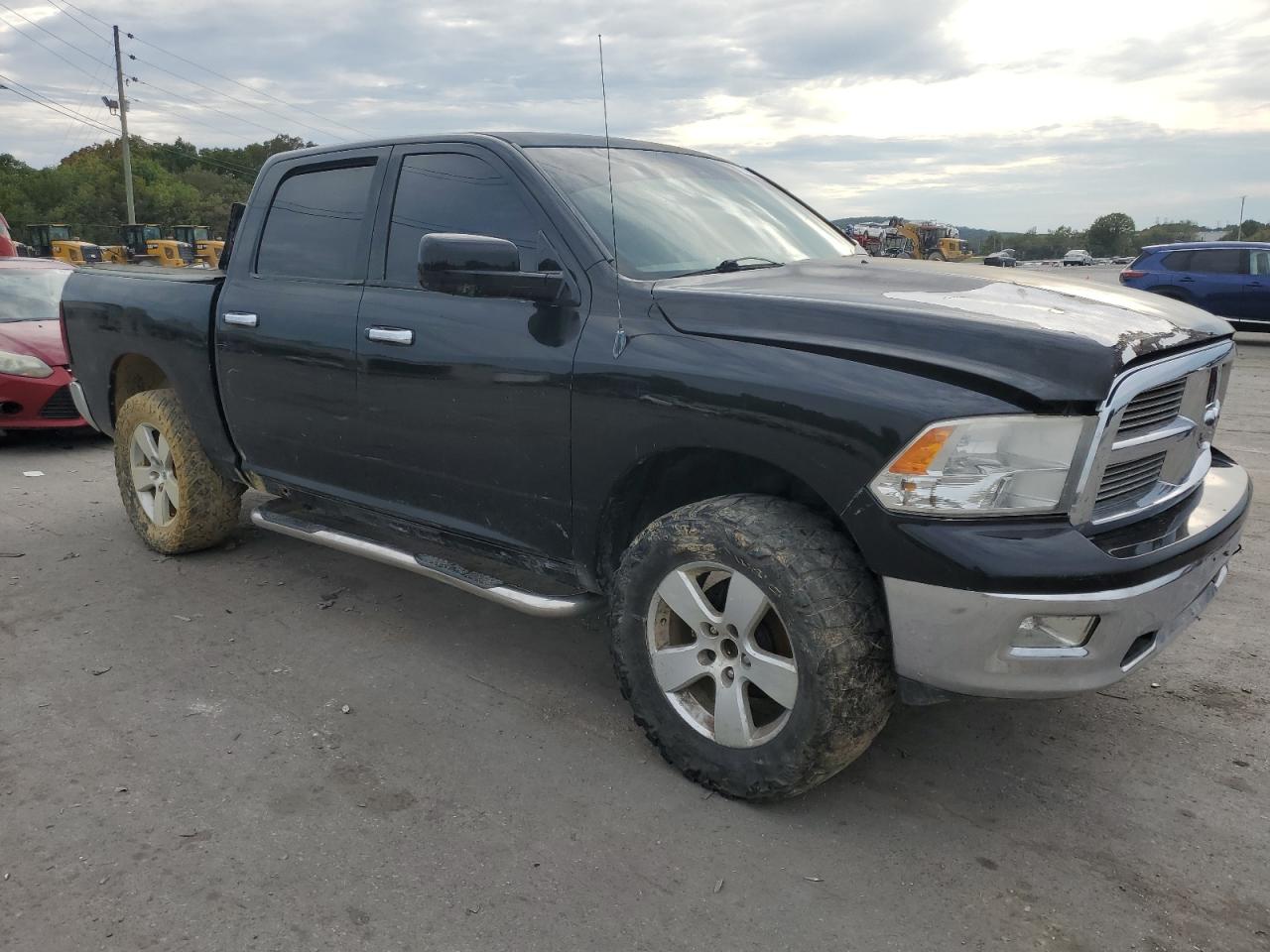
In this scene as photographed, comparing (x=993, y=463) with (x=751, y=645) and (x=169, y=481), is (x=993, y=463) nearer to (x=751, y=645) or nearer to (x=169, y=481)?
(x=751, y=645)

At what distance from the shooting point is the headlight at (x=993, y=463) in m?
2.34

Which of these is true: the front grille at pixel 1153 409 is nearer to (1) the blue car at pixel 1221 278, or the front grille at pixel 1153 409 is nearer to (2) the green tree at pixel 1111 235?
(1) the blue car at pixel 1221 278

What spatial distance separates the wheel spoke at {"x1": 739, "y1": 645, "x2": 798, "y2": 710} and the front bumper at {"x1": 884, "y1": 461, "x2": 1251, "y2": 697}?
0.28 metres

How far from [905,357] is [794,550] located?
0.56 m

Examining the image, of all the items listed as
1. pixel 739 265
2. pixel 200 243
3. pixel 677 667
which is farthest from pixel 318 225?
pixel 200 243

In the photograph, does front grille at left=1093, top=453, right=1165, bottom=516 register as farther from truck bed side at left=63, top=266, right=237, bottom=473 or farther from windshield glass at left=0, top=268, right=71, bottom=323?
windshield glass at left=0, top=268, right=71, bottom=323

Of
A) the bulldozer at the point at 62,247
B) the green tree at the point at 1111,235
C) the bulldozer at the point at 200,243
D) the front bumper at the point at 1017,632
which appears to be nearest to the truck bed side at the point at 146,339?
the front bumper at the point at 1017,632

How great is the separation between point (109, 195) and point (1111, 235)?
3006 inches

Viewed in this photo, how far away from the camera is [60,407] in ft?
26.1

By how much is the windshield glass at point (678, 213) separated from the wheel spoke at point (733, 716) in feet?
4.19

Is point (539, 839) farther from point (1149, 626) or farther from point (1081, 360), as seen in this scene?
point (1081, 360)

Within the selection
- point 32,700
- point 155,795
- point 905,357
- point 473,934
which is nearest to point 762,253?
point 905,357

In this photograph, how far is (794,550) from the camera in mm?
2604

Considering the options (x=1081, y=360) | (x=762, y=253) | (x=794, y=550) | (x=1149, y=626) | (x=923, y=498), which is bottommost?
(x=1149, y=626)
